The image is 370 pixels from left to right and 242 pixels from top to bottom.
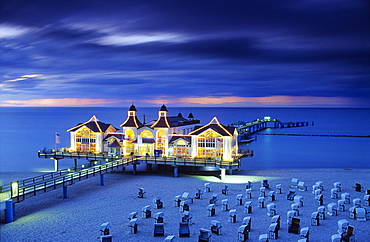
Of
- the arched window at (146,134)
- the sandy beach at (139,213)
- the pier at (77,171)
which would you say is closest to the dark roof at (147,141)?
the arched window at (146,134)

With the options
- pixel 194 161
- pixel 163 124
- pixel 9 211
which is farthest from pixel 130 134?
pixel 9 211

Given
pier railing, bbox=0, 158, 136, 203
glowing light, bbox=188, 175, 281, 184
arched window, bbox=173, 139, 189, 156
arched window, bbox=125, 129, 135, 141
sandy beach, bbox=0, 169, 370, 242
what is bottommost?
sandy beach, bbox=0, 169, 370, 242

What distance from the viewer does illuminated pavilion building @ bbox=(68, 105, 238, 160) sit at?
35.1m

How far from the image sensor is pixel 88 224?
19.2 m

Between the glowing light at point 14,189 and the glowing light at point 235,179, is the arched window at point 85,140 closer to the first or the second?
the glowing light at point 235,179

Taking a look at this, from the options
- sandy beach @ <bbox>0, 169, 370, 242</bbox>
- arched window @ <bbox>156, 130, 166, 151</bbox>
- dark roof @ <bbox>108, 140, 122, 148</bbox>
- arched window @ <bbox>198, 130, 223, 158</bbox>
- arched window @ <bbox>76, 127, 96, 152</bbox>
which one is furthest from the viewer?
arched window @ <bbox>76, 127, 96, 152</bbox>

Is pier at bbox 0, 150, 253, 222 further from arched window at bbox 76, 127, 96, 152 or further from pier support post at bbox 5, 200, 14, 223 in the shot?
arched window at bbox 76, 127, 96, 152

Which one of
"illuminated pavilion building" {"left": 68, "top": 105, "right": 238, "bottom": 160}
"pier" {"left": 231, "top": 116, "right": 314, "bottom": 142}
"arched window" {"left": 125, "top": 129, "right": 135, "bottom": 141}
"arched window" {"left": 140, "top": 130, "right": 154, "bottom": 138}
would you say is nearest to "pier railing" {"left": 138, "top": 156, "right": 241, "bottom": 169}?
"illuminated pavilion building" {"left": 68, "top": 105, "right": 238, "bottom": 160}

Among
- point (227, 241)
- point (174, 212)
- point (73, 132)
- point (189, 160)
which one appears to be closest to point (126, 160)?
Result: point (189, 160)

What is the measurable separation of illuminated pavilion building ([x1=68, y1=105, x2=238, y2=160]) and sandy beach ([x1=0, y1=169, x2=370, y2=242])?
13.0ft

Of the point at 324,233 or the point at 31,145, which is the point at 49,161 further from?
the point at 324,233

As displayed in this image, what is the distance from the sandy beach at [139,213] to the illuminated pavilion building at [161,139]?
156 inches

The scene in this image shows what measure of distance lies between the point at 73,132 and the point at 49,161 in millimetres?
13030

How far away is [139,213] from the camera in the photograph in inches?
829
